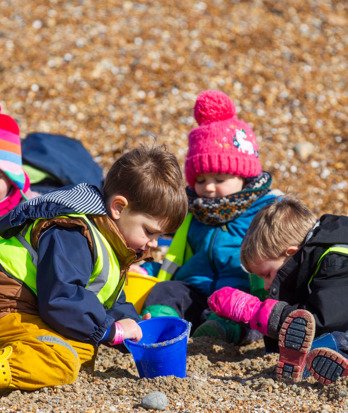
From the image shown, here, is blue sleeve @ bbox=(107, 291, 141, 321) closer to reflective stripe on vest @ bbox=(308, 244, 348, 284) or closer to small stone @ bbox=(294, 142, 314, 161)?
reflective stripe on vest @ bbox=(308, 244, 348, 284)


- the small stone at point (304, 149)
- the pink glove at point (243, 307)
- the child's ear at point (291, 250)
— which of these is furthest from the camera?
the small stone at point (304, 149)

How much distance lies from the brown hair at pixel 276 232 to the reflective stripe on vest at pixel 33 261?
80cm

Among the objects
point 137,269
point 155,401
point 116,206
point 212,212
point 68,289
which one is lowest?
point 137,269

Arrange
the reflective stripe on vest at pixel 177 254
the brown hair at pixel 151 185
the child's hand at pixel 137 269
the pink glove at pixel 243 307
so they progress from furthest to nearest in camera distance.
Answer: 1. the reflective stripe on vest at pixel 177 254
2. the child's hand at pixel 137 269
3. the pink glove at pixel 243 307
4. the brown hair at pixel 151 185

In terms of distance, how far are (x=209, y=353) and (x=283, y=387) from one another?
916 millimetres

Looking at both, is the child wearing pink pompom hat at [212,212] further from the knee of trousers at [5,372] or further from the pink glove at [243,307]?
the knee of trousers at [5,372]

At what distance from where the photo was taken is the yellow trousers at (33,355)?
3.58 meters

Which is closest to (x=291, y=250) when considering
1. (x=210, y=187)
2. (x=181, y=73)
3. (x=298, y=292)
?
(x=298, y=292)

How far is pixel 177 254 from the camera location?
→ 218 inches

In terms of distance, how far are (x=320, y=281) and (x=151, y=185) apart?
1.00 meters

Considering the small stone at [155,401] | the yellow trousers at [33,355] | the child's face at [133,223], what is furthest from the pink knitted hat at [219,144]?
the small stone at [155,401]

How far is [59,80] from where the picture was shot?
8352 mm

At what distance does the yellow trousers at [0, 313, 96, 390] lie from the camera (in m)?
3.58

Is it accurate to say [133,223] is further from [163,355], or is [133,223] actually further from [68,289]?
[163,355]
